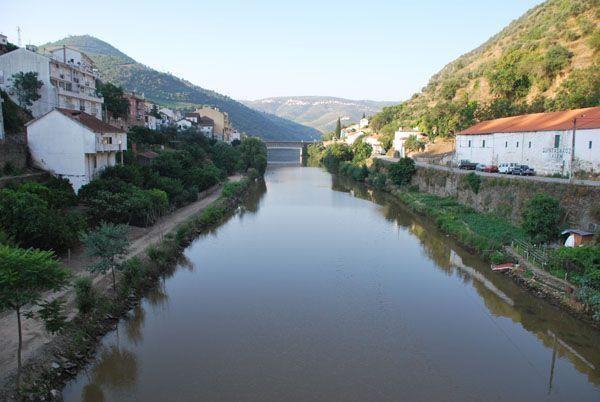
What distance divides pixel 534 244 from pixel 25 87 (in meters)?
32.2

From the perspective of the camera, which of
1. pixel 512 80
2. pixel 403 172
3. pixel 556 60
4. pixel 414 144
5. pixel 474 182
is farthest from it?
pixel 414 144

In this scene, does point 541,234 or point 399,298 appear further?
point 541,234

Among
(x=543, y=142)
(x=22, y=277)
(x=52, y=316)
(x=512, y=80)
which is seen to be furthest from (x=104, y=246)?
(x=512, y=80)

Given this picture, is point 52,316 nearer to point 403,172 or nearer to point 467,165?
point 467,165

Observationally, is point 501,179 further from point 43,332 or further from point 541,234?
point 43,332

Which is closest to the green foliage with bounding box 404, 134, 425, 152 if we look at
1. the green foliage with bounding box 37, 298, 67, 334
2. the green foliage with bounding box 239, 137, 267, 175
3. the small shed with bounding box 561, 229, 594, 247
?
the green foliage with bounding box 239, 137, 267, 175

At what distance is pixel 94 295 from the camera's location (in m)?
13.7

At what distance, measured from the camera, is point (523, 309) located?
1597 cm

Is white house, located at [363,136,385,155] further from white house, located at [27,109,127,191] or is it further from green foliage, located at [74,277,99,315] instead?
green foliage, located at [74,277,99,315]

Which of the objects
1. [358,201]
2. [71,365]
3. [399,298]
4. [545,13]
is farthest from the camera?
[545,13]

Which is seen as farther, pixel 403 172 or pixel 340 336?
pixel 403 172

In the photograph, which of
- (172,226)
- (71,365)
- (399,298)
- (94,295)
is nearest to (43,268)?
(71,365)

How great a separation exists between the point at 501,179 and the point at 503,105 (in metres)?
22.0

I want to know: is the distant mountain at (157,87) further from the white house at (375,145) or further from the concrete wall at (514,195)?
the concrete wall at (514,195)
